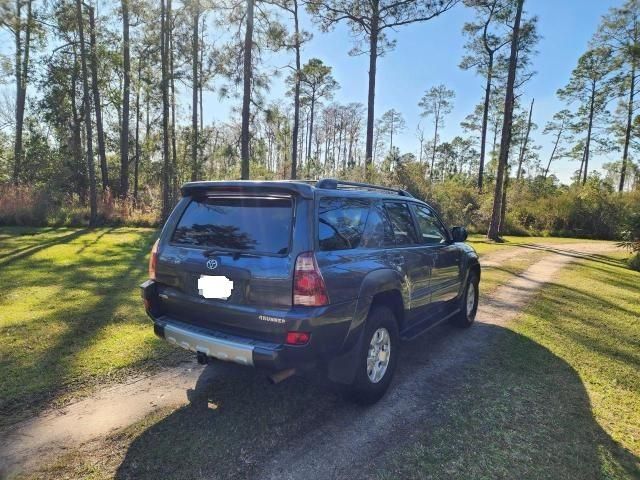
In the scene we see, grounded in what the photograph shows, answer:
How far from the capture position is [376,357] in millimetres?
3369

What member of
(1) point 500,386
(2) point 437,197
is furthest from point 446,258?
(2) point 437,197

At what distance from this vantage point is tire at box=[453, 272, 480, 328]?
17.5 ft

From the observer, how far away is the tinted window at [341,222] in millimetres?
2924

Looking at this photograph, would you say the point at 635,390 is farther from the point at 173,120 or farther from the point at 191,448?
the point at 173,120

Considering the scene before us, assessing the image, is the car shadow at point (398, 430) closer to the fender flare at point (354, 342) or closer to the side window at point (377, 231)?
the fender flare at point (354, 342)

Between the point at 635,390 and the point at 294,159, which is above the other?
the point at 294,159

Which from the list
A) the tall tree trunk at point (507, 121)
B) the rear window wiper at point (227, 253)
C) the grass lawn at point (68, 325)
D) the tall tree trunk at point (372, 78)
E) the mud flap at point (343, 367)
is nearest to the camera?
the rear window wiper at point (227, 253)

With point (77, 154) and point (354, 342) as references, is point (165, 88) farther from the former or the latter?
point (354, 342)

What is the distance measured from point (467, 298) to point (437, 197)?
16.1 meters

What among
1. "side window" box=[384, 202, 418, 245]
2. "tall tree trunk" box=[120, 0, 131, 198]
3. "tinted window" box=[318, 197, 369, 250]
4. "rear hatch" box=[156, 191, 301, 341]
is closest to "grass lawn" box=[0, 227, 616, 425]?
"rear hatch" box=[156, 191, 301, 341]

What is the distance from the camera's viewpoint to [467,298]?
543cm

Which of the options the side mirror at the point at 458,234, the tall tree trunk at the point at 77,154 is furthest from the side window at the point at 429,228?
the tall tree trunk at the point at 77,154

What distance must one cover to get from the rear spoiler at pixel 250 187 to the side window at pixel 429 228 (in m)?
1.91

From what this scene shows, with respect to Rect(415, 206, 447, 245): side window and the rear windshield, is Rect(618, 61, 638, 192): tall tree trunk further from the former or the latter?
the rear windshield
